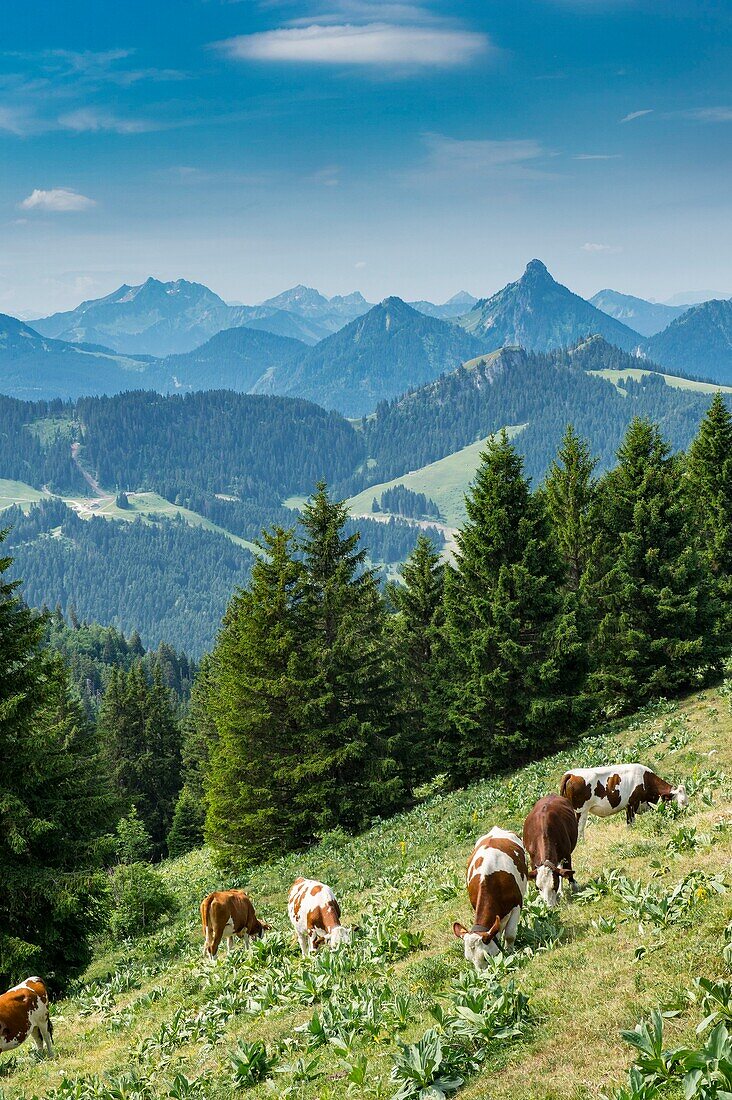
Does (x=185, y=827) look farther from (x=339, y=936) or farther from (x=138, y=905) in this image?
Answer: (x=339, y=936)

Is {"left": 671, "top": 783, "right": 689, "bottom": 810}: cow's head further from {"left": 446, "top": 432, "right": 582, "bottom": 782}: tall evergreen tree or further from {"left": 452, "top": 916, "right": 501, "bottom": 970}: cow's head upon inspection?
{"left": 446, "top": 432, "right": 582, "bottom": 782}: tall evergreen tree

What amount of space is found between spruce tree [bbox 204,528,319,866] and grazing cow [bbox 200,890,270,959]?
13.6 meters

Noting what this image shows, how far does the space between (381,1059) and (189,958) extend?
439 inches

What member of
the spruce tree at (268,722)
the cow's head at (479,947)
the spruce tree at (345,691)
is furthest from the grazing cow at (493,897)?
the spruce tree at (268,722)

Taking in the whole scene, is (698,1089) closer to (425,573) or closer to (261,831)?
(261,831)

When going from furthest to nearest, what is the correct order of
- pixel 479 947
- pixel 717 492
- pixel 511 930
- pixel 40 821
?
pixel 717 492 → pixel 40 821 → pixel 511 930 → pixel 479 947

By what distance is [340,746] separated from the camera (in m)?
32.7

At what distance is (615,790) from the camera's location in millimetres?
16891

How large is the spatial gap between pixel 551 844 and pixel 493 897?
1.99 metres

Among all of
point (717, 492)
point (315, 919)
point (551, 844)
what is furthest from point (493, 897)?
point (717, 492)

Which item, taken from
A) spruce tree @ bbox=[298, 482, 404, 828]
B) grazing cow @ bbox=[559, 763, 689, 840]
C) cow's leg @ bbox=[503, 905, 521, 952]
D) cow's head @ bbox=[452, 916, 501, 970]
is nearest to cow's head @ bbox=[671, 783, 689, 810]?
grazing cow @ bbox=[559, 763, 689, 840]

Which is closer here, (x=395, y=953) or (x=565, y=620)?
(x=395, y=953)

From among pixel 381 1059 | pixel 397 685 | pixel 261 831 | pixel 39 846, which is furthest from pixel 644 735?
pixel 381 1059

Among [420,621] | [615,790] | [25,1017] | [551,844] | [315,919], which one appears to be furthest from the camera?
[420,621]
